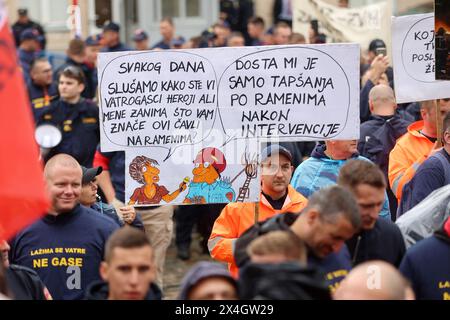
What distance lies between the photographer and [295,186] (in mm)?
9016

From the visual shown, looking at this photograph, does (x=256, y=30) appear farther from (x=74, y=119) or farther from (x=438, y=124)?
(x=438, y=124)

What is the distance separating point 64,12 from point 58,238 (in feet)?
59.1

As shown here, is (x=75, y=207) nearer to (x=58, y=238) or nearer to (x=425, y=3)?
(x=58, y=238)

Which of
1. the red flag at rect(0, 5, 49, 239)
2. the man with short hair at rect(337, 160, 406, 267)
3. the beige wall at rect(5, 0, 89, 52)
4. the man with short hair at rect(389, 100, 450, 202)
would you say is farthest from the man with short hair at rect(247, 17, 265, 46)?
the red flag at rect(0, 5, 49, 239)

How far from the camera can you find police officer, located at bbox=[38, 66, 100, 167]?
41.1 feet

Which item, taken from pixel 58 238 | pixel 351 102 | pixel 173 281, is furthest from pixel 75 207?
pixel 173 281

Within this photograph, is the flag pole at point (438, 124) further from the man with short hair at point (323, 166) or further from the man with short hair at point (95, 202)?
the man with short hair at point (95, 202)

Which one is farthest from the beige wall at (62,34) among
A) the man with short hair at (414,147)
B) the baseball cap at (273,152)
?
the baseball cap at (273,152)

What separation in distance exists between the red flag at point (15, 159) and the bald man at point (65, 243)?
1842mm

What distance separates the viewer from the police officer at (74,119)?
12516mm

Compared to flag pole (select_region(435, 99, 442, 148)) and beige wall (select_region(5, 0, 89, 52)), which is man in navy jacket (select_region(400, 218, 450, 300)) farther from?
beige wall (select_region(5, 0, 89, 52))

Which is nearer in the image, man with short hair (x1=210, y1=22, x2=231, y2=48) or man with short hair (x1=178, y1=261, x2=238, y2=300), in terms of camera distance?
man with short hair (x1=178, y1=261, x2=238, y2=300)

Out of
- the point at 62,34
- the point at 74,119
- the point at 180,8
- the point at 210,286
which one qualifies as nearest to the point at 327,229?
the point at 210,286

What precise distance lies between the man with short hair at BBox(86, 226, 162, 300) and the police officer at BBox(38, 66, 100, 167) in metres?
6.53
